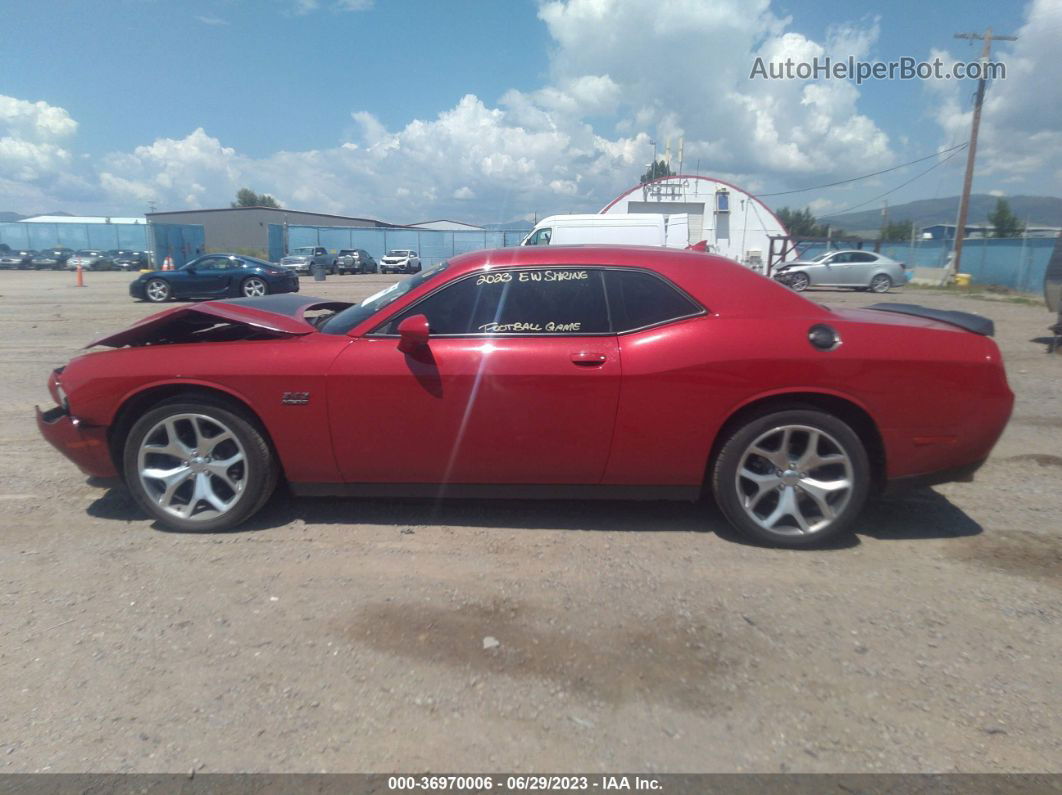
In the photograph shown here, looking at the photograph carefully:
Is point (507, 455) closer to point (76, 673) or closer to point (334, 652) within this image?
point (334, 652)

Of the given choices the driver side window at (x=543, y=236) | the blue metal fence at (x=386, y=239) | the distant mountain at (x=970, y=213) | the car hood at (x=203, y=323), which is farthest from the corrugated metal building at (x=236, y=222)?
the car hood at (x=203, y=323)

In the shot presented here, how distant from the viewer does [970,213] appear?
5697 cm

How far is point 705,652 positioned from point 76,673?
2388 millimetres

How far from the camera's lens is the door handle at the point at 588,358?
359 centimetres

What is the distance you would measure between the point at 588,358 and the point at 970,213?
64909mm

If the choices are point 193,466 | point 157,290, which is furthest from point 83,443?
point 157,290

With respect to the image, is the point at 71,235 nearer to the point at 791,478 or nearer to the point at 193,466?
the point at 193,466

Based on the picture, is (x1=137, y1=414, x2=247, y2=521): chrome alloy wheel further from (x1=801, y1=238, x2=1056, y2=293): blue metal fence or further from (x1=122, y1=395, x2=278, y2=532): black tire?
(x1=801, y1=238, x2=1056, y2=293): blue metal fence

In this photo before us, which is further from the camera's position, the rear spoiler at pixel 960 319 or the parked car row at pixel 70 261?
→ the parked car row at pixel 70 261

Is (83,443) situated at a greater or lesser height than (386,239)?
lesser

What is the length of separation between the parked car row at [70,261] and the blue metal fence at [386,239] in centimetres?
928

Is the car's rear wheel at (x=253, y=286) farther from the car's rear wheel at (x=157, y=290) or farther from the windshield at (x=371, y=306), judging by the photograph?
the windshield at (x=371, y=306)

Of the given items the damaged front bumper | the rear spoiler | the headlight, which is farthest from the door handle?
the headlight

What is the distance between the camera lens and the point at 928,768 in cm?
224
